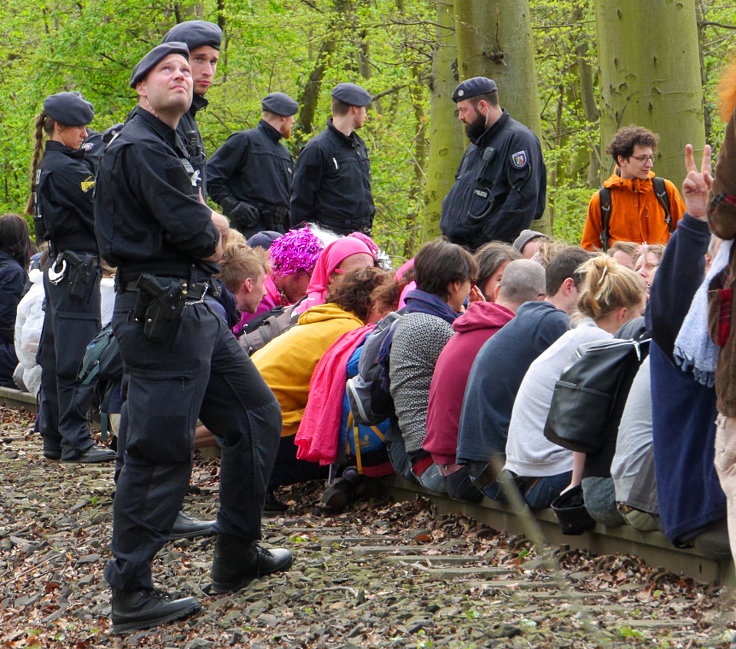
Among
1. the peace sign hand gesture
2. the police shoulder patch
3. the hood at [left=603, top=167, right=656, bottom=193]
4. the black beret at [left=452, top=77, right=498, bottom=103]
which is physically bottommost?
the hood at [left=603, top=167, right=656, bottom=193]

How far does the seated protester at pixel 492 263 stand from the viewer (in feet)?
25.9

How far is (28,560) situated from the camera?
6828mm

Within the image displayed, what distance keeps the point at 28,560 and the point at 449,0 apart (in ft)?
31.4

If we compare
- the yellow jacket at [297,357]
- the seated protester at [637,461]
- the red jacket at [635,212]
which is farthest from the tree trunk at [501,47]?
the seated protester at [637,461]

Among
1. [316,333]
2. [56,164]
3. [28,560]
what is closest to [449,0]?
[56,164]

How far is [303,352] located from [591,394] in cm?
265

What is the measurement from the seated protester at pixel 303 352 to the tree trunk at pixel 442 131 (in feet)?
19.8

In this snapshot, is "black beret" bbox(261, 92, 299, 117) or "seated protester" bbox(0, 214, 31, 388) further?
"seated protester" bbox(0, 214, 31, 388)

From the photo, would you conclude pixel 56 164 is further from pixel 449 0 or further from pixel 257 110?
pixel 257 110

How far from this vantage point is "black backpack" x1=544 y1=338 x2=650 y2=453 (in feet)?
18.5

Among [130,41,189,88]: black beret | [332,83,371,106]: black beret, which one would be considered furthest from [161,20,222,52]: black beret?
[332,83,371,106]: black beret

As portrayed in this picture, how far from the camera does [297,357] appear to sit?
786 centimetres

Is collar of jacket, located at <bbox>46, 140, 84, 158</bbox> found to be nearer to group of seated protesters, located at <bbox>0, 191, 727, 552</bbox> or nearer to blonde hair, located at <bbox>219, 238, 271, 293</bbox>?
group of seated protesters, located at <bbox>0, 191, 727, 552</bbox>

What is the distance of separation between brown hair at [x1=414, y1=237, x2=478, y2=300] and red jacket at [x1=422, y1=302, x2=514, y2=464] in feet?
1.35
